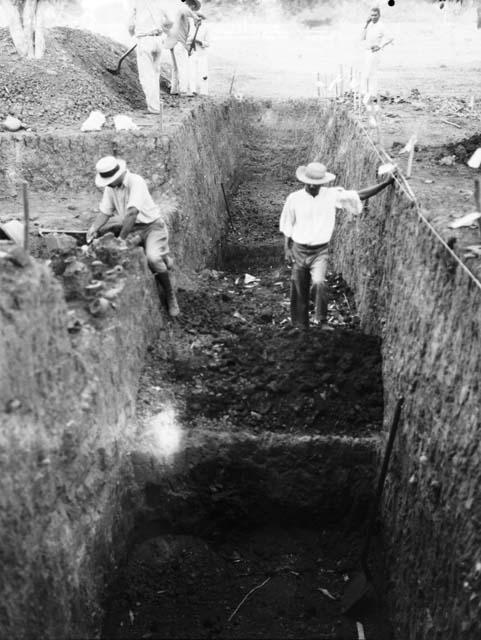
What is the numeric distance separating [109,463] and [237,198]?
10.7m

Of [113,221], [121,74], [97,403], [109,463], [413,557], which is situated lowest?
[413,557]

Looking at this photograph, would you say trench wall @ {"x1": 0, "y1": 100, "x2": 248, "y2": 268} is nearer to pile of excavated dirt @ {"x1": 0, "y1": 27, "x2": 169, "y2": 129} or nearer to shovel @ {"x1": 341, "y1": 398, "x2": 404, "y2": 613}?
pile of excavated dirt @ {"x1": 0, "y1": 27, "x2": 169, "y2": 129}

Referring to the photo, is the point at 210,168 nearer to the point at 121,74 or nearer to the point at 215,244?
the point at 215,244

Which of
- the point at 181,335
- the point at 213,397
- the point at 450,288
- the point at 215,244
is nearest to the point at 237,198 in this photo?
the point at 215,244

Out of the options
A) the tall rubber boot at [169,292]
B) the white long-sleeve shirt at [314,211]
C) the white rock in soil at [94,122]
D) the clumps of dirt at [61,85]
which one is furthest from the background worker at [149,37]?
the white long-sleeve shirt at [314,211]

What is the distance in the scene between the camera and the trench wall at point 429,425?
4621 millimetres

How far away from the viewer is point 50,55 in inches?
505

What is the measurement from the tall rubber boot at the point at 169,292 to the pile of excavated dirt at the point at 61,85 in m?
4.74

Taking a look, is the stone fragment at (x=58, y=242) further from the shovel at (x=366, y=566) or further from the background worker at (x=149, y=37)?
the background worker at (x=149, y=37)

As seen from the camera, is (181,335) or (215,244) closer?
(181,335)

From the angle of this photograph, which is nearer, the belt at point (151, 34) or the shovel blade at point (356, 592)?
the shovel blade at point (356, 592)

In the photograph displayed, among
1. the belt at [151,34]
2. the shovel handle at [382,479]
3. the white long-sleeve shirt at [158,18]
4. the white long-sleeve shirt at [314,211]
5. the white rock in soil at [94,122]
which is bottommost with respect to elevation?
the shovel handle at [382,479]

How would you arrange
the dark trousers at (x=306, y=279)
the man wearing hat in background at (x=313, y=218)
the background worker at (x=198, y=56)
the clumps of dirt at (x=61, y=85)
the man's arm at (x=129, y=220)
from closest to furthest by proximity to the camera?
the man wearing hat in background at (x=313, y=218)
the man's arm at (x=129, y=220)
the dark trousers at (x=306, y=279)
the clumps of dirt at (x=61, y=85)
the background worker at (x=198, y=56)

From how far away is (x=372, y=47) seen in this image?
13234mm
